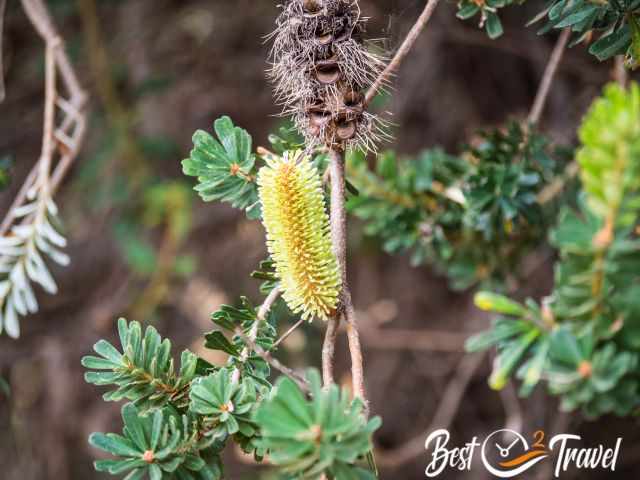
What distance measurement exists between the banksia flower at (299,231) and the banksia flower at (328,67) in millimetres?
86

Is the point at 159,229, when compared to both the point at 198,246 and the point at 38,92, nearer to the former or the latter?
the point at 198,246

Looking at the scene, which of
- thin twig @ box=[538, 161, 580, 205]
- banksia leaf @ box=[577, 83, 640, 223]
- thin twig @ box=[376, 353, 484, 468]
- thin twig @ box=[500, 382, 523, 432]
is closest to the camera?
banksia leaf @ box=[577, 83, 640, 223]

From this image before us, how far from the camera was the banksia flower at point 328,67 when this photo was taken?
69 cm

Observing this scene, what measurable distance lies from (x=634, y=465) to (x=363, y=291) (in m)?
0.97

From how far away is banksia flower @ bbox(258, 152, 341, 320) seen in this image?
1.98ft

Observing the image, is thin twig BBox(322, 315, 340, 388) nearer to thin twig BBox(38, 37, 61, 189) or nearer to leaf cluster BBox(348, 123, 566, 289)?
leaf cluster BBox(348, 123, 566, 289)

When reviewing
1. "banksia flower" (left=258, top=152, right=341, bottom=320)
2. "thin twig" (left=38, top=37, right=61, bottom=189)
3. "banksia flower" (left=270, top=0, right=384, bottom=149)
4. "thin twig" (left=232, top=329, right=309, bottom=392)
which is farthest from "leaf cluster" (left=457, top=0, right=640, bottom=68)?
"thin twig" (left=38, top=37, right=61, bottom=189)

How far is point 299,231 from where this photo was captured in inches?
23.8

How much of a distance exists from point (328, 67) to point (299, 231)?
20 centimetres

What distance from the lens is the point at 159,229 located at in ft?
7.08

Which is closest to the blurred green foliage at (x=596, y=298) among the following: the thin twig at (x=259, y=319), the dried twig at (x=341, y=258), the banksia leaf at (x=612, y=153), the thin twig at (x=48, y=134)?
the banksia leaf at (x=612, y=153)

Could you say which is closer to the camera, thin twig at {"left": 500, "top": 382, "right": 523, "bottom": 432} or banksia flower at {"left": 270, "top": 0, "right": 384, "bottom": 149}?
banksia flower at {"left": 270, "top": 0, "right": 384, "bottom": 149}

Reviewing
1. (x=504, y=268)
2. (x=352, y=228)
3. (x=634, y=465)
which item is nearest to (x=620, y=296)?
(x=504, y=268)

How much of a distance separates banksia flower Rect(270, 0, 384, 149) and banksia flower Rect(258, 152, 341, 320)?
86 mm
